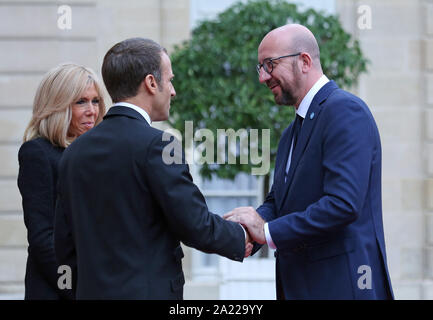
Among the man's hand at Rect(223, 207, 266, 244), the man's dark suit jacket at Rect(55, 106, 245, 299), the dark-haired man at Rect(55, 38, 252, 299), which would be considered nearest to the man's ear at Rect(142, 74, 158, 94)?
the dark-haired man at Rect(55, 38, 252, 299)

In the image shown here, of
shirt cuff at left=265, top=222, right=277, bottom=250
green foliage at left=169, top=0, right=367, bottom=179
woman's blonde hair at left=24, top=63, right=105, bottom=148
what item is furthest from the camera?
green foliage at left=169, top=0, right=367, bottom=179

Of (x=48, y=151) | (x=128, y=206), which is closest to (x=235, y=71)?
(x=48, y=151)

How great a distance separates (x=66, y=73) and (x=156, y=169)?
1109 millimetres

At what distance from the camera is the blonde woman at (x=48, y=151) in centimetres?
309

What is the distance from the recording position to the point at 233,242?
278cm

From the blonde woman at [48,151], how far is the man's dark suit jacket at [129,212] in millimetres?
582

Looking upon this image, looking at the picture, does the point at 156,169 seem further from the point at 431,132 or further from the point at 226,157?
the point at 431,132

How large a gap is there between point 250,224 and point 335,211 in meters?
0.50

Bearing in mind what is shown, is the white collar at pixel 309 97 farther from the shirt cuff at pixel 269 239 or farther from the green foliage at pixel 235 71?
the green foliage at pixel 235 71

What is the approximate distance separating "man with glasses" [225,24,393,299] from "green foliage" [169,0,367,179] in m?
2.67

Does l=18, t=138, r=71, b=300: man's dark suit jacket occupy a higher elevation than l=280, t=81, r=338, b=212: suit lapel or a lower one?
lower

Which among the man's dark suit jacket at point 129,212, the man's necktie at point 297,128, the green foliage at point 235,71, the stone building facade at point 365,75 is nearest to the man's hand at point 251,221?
the man's necktie at point 297,128

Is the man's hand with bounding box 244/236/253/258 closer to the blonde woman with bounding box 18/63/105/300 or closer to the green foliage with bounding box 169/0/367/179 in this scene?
the blonde woman with bounding box 18/63/105/300

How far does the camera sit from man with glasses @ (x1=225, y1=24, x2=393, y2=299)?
272 cm
